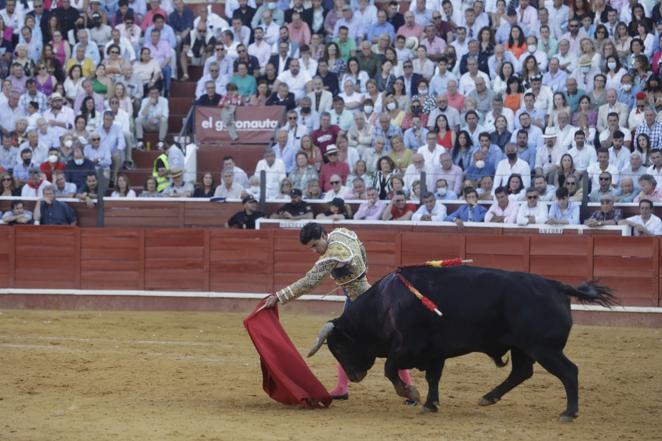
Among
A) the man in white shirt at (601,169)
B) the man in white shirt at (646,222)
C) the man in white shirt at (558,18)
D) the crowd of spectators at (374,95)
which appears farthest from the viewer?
the man in white shirt at (558,18)

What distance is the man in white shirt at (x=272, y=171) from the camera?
15.9m

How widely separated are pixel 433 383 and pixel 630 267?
618 centimetres

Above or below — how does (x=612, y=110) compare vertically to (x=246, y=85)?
below

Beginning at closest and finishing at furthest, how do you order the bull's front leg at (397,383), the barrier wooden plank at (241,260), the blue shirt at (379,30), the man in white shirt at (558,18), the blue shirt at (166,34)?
the bull's front leg at (397,383) → the barrier wooden plank at (241,260) → the man in white shirt at (558,18) → the blue shirt at (379,30) → the blue shirt at (166,34)

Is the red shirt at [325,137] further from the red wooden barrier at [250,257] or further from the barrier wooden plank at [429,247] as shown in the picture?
the barrier wooden plank at [429,247]

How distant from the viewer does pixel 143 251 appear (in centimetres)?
1562

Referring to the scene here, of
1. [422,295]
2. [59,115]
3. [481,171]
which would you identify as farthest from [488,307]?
[59,115]

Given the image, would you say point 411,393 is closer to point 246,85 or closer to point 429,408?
point 429,408

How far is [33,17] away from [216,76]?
3275mm

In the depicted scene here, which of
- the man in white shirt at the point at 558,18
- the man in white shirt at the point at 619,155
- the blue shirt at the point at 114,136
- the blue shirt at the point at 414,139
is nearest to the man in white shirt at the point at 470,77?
the blue shirt at the point at 414,139

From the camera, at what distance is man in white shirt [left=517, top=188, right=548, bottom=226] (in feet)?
47.4

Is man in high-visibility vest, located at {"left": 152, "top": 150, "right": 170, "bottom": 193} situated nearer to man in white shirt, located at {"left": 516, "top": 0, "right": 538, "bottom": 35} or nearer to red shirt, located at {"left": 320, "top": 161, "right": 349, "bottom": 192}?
red shirt, located at {"left": 320, "top": 161, "right": 349, "bottom": 192}

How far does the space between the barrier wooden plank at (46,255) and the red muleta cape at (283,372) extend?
24.1ft

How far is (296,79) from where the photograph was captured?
17453 mm
